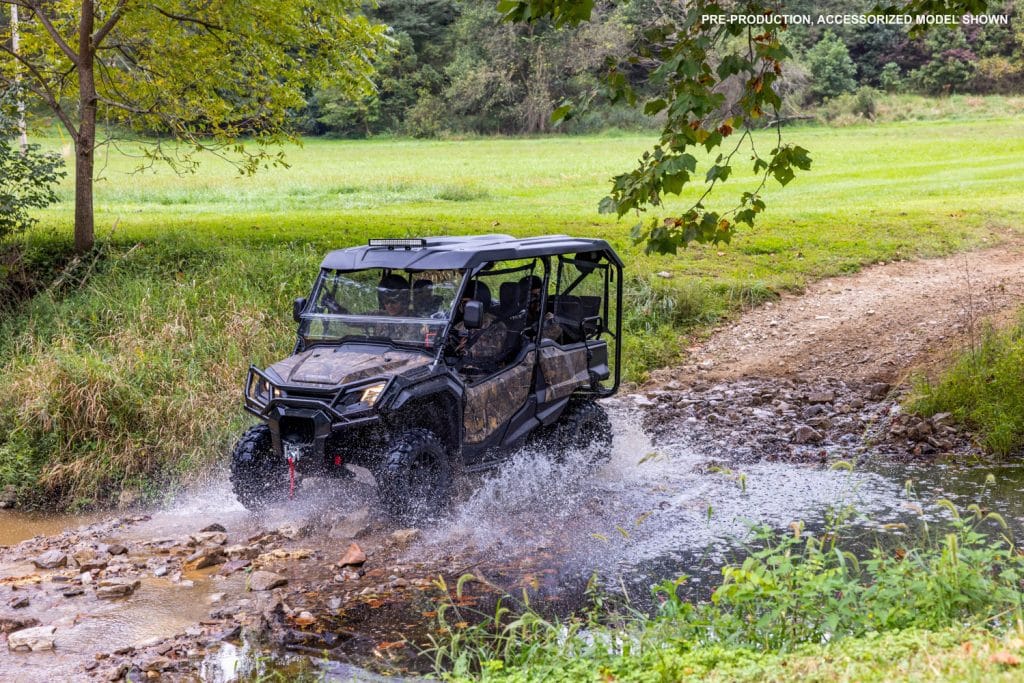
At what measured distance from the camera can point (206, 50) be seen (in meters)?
15.9

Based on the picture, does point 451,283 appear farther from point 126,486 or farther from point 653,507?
point 126,486

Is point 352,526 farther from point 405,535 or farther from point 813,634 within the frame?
point 813,634

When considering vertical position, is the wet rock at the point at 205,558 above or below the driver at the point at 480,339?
below

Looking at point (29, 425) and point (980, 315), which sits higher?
point (980, 315)

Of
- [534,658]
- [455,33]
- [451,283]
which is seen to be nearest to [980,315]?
[451,283]

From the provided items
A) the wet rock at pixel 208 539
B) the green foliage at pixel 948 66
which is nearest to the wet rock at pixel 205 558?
the wet rock at pixel 208 539

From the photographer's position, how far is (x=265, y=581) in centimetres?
714

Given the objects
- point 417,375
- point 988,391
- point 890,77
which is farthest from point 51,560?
point 890,77

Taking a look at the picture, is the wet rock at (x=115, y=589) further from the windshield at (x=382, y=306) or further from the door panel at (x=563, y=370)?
the door panel at (x=563, y=370)

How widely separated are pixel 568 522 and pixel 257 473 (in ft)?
7.59

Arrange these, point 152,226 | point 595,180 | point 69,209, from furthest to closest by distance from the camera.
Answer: point 595,180
point 69,209
point 152,226

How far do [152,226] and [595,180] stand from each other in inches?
564

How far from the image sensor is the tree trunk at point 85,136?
14.7 meters

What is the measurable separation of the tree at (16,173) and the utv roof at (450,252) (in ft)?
25.1
